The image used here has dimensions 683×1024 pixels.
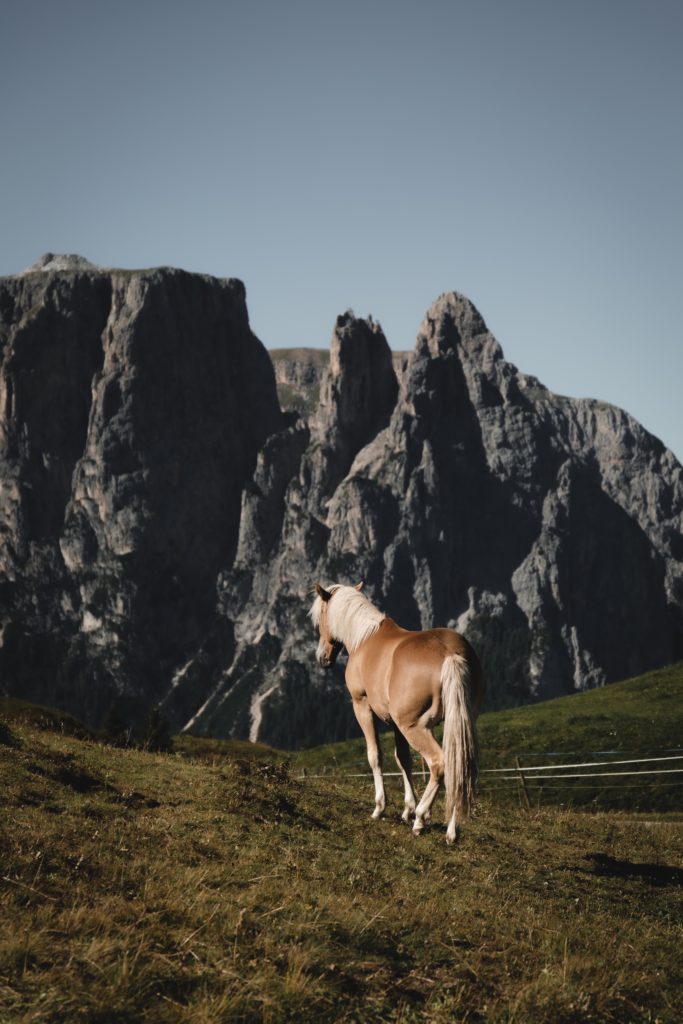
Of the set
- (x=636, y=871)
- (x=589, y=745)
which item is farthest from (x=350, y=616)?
(x=589, y=745)

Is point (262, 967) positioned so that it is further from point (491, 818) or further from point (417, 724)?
point (491, 818)

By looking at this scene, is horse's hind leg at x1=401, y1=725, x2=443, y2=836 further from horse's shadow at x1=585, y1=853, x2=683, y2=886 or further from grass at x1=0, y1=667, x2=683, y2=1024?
horse's shadow at x1=585, y1=853, x2=683, y2=886

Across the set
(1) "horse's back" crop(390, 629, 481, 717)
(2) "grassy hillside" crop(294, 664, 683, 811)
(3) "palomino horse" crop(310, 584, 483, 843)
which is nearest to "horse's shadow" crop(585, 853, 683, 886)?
(3) "palomino horse" crop(310, 584, 483, 843)

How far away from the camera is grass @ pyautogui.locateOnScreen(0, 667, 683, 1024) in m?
7.44

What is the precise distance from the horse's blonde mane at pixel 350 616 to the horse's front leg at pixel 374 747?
4.04 ft

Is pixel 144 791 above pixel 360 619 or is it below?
below

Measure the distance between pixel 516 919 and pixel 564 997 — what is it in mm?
2913

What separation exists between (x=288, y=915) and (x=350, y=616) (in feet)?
30.1

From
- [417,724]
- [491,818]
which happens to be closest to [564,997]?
[417,724]

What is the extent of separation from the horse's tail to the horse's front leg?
230 cm

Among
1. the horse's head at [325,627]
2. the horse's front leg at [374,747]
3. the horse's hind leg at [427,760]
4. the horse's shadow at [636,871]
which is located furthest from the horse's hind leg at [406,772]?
the horse's shadow at [636,871]

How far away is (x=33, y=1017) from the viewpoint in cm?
660

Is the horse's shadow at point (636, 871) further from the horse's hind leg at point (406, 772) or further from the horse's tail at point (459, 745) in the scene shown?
the horse's hind leg at point (406, 772)

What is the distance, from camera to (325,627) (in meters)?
19.2
